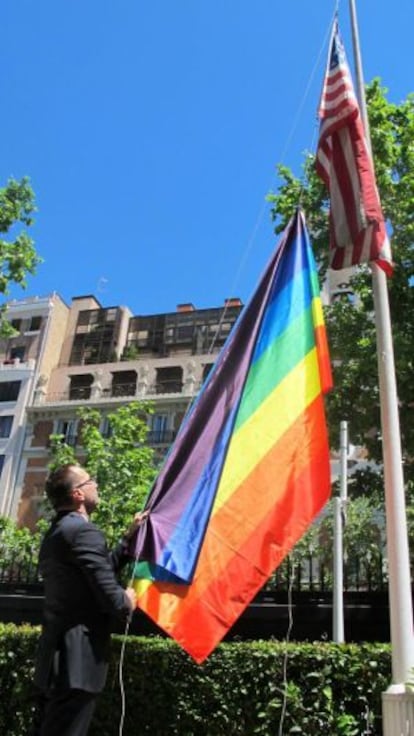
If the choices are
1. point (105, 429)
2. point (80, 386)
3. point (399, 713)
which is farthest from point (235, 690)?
point (80, 386)

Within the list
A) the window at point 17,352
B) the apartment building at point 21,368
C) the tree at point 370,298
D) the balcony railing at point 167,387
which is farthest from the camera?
the window at point 17,352

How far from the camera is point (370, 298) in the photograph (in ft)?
48.7

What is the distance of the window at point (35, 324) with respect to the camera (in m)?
55.8

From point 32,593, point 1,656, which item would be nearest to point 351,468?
point 32,593

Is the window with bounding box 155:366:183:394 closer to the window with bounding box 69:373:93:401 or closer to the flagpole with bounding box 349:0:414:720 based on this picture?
the window with bounding box 69:373:93:401

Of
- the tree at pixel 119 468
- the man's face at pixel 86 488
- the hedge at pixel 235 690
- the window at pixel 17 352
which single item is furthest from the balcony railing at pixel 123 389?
the man's face at pixel 86 488

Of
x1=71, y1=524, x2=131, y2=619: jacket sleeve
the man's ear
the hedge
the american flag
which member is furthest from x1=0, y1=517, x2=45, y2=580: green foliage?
x1=71, y1=524, x2=131, y2=619: jacket sleeve

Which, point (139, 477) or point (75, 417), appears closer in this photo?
point (139, 477)

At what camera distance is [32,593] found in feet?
38.0

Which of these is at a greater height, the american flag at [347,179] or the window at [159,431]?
the window at [159,431]

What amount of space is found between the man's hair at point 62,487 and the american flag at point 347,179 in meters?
3.37

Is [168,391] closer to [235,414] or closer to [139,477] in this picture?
[139,477]

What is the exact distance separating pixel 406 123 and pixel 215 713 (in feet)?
45.6

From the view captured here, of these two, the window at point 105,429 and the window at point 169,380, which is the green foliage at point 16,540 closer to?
the window at point 105,429
